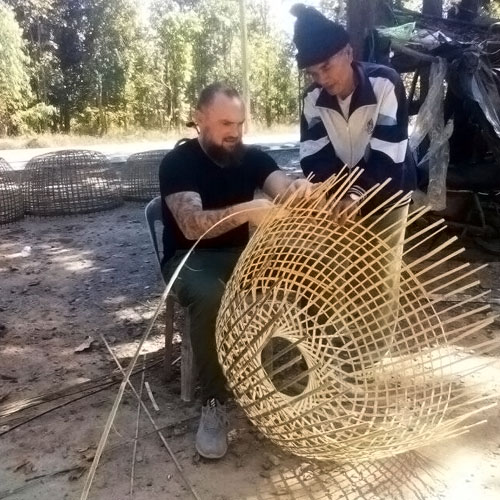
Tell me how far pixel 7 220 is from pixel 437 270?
436cm

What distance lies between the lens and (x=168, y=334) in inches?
108

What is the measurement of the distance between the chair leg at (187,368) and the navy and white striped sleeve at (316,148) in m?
0.84

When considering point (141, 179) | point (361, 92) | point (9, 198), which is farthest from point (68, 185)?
point (361, 92)

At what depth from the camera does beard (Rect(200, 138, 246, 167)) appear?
241 cm

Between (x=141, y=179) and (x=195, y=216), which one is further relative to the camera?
(x=141, y=179)

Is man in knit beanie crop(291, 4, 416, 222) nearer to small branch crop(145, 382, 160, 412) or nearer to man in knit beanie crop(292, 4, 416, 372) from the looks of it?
man in knit beanie crop(292, 4, 416, 372)

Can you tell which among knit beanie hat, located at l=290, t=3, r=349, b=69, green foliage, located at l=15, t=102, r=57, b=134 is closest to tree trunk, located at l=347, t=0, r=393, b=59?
knit beanie hat, located at l=290, t=3, r=349, b=69

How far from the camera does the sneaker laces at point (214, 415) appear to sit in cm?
222

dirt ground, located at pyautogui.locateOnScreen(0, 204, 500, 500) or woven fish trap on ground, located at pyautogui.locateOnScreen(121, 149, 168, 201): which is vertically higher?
woven fish trap on ground, located at pyautogui.locateOnScreen(121, 149, 168, 201)

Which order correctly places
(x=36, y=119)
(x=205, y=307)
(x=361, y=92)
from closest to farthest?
(x=205, y=307) → (x=361, y=92) → (x=36, y=119)

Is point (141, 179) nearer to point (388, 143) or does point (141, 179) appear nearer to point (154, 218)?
point (154, 218)

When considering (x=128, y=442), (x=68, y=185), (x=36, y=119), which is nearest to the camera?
(x=128, y=442)

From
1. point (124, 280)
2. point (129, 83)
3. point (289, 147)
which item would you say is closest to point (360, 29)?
point (124, 280)

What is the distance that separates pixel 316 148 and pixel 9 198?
453cm
